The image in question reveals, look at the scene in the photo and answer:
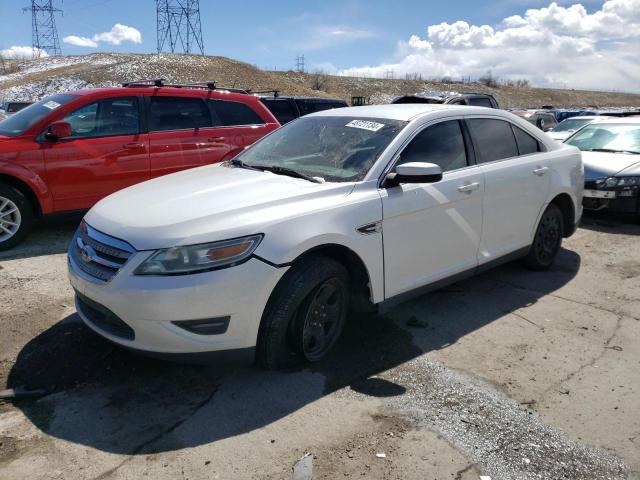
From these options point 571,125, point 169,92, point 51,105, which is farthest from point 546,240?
point 571,125

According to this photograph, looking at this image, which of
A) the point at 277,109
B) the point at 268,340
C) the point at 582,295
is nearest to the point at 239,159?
the point at 268,340

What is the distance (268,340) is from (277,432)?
1.81ft

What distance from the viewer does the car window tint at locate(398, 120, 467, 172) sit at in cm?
409

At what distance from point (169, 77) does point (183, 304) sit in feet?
121

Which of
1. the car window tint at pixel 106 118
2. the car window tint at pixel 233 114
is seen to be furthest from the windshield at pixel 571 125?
the car window tint at pixel 106 118

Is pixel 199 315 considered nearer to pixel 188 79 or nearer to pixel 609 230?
pixel 609 230

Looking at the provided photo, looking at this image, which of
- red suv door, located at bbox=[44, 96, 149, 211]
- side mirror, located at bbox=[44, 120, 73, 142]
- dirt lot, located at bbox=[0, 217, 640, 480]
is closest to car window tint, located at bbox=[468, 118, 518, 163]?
dirt lot, located at bbox=[0, 217, 640, 480]

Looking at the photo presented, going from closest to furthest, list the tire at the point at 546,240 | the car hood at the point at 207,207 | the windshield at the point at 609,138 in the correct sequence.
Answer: the car hood at the point at 207,207 < the tire at the point at 546,240 < the windshield at the point at 609,138

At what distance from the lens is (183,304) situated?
298 centimetres

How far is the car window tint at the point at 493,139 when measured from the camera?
4672mm

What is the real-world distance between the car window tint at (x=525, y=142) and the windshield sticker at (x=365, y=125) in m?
1.68

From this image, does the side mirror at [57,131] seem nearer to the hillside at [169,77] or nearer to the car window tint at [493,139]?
the car window tint at [493,139]

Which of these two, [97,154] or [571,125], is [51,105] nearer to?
[97,154]

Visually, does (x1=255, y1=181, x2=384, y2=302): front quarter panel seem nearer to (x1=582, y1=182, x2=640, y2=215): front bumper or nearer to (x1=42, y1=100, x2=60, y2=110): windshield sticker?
(x1=42, y1=100, x2=60, y2=110): windshield sticker
